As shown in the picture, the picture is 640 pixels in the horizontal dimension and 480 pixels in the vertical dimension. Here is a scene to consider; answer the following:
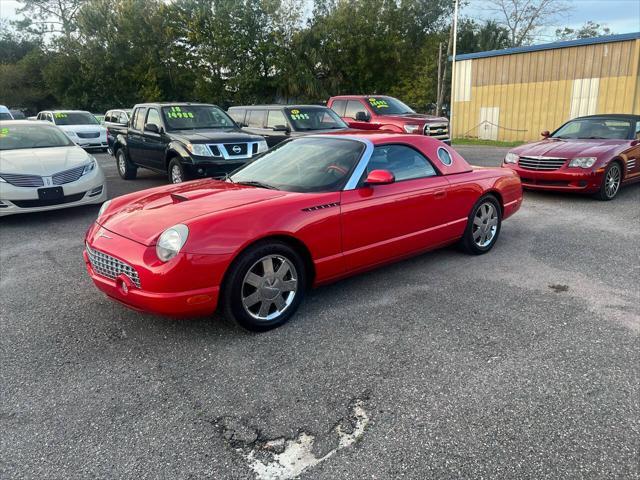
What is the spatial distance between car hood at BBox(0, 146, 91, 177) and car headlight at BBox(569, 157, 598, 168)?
25.6 ft

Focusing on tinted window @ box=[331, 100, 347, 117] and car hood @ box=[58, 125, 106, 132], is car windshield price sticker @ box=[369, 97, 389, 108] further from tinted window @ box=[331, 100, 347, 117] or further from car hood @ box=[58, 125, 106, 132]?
car hood @ box=[58, 125, 106, 132]

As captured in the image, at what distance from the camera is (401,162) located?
4.73 m

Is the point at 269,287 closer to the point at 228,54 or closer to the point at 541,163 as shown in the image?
the point at 541,163

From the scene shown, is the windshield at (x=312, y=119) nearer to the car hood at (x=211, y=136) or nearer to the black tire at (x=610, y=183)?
the car hood at (x=211, y=136)

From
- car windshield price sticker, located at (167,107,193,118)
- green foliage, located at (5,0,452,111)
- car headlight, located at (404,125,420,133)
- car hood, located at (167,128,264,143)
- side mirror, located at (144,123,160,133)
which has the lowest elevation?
car headlight, located at (404,125,420,133)

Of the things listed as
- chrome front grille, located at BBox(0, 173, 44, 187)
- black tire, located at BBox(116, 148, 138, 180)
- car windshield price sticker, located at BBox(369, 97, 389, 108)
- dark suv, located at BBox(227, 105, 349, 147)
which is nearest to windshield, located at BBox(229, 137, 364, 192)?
chrome front grille, located at BBox(0, 173, 44, 187)

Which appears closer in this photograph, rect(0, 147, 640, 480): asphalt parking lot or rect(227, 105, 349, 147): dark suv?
rect(0, 147, 640, 480): asphalt parking lot

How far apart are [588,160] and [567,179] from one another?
0.43 m

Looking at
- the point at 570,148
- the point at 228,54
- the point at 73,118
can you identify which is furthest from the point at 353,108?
the point at 228,54

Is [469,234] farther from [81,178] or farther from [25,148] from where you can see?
[25,148]

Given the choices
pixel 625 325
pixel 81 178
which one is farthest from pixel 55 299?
pixel 625 325

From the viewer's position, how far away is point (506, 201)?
226 inches

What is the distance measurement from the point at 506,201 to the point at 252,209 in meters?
3.38

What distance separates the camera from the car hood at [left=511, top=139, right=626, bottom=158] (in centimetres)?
824
